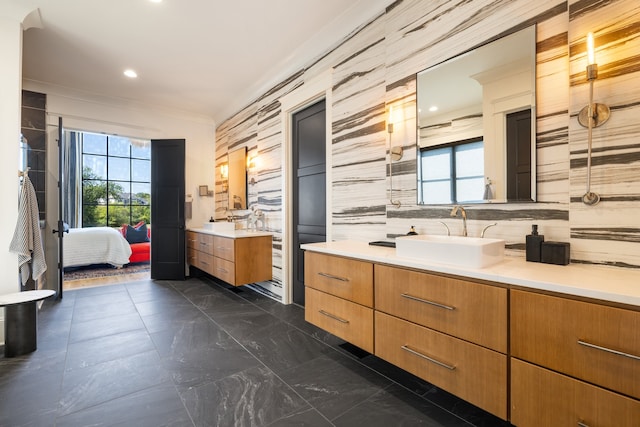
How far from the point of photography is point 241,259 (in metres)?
3.74

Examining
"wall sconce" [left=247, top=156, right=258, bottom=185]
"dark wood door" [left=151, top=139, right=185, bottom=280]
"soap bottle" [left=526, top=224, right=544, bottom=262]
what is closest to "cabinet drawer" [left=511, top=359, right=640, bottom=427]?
"soap bottle" [left=526, top=224, right=544, bottom=262]

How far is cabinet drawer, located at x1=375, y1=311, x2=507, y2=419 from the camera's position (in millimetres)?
1287

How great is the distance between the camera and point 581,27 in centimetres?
149

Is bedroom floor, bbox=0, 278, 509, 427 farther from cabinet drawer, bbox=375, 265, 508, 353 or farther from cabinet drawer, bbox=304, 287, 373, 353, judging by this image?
cabinet drawer, bbox=375, 265, 508, 353

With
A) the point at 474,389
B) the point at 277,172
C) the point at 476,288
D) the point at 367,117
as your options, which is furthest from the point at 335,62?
the point at 474,389

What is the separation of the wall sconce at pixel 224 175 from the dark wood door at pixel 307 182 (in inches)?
76.0

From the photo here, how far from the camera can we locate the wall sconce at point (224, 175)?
516 cm

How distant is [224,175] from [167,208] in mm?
1080

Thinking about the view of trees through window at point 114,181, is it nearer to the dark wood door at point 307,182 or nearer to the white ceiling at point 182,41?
the white ceiling at point 182,41

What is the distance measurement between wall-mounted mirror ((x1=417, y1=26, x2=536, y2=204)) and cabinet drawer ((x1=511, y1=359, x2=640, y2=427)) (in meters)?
0.95

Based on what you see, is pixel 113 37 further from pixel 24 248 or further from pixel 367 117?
pixel 367 117

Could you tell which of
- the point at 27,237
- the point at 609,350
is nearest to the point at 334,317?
the point at 609,350

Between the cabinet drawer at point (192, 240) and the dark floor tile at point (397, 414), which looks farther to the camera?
the cabinet drawer at point (192, 240)

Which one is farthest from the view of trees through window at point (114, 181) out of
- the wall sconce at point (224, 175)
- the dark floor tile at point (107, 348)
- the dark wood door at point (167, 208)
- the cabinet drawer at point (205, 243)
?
the dark floor tile at point (107, 348)
